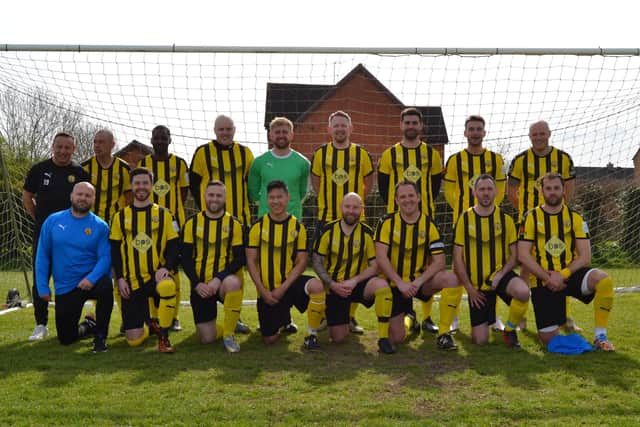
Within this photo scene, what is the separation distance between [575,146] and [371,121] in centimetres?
390

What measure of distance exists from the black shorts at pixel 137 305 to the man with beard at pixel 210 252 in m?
0.31

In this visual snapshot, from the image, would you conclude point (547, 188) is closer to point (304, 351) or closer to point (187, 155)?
point (304, 351)

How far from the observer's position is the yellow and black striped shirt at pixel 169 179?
199 inches

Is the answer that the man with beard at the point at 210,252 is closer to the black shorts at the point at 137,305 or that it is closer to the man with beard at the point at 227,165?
the black shorts at the point at 137,305

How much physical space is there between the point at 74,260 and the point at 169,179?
111cm

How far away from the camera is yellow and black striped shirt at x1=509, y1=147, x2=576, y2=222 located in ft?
16.1

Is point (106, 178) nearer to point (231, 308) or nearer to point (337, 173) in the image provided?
point (231, 308)

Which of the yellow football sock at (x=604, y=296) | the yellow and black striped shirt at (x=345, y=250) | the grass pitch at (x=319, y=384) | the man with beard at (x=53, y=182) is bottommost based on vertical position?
the grass pitch at (x=319, y=384)

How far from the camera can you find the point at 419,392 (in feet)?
10.3

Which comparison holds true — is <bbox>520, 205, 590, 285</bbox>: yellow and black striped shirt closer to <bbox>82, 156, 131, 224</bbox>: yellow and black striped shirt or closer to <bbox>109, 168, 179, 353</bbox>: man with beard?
<bbox>109, 168, 179, 353</bbox>: man with beard

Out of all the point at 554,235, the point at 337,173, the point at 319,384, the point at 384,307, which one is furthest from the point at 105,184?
the point at 554,235

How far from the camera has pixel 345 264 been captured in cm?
439

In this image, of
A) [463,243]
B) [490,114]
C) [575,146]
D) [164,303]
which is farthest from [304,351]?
[575,146]

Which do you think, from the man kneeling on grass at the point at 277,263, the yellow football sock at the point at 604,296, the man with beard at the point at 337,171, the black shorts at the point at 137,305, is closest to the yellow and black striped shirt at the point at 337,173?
the man with beard at the point at 337,171
